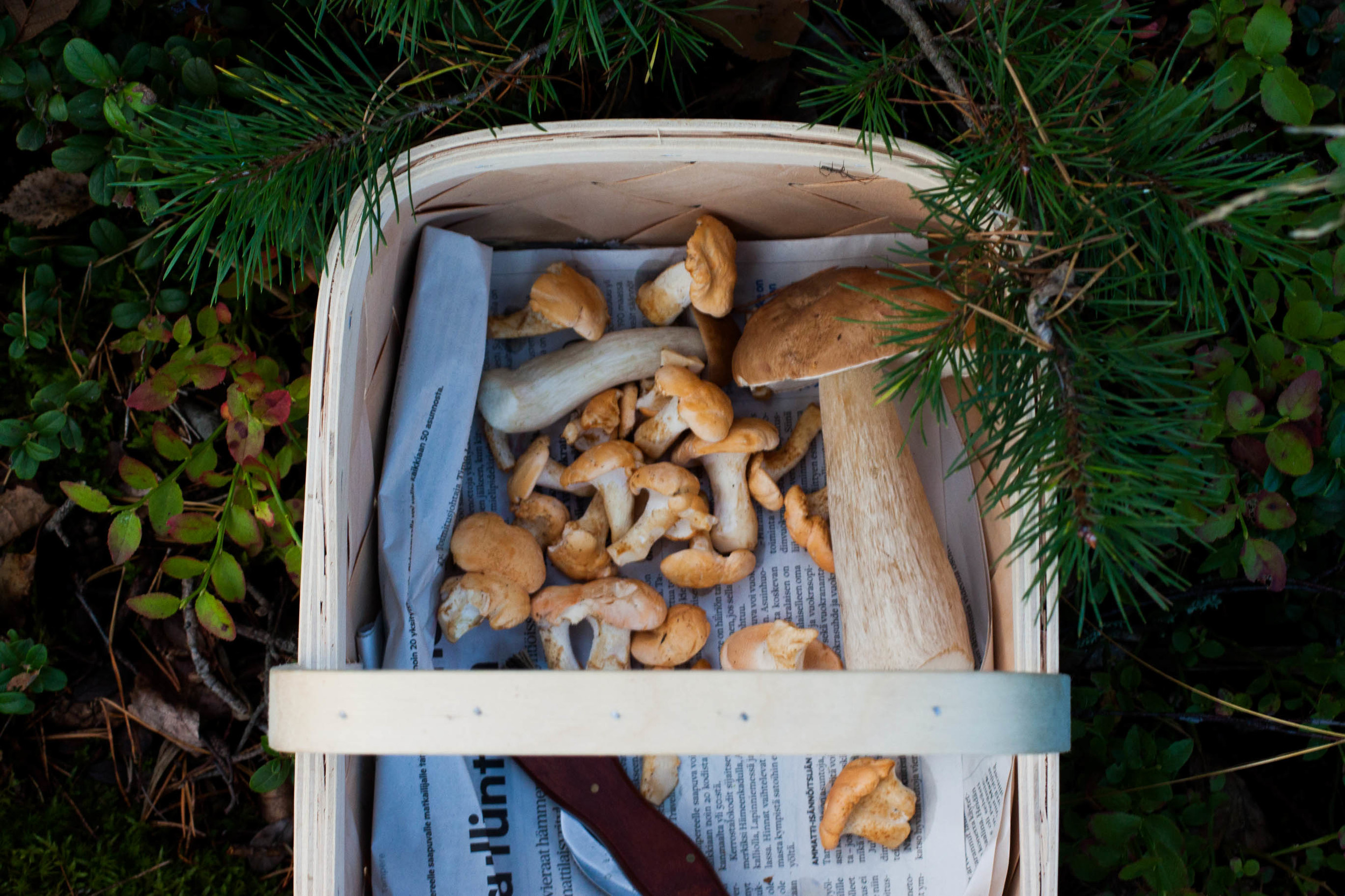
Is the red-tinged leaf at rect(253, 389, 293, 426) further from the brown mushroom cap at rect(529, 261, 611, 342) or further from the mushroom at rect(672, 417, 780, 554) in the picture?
the mushroom at rect(672, 417, 780, 554)

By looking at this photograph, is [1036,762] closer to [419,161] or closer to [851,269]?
[851,269]

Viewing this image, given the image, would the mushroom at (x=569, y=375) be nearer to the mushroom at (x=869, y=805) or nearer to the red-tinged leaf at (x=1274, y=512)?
the mushroom at (x=869, y=805)

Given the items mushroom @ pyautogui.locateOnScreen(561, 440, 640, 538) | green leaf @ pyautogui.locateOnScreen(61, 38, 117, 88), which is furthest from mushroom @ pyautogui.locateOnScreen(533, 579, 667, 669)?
green leaf @ pyautogui.locateOnScreen(61, 38, 117, 88)

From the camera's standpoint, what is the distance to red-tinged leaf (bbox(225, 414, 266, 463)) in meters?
1.42

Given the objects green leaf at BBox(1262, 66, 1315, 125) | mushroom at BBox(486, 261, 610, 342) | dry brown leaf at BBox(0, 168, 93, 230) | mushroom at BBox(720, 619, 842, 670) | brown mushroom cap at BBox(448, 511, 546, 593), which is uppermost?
dry brown leaf at BBox(0, 168, 93, 230)

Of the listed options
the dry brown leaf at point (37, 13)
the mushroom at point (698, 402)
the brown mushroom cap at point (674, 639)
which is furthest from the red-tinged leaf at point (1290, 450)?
the dry brown leaf at point (37, 13)

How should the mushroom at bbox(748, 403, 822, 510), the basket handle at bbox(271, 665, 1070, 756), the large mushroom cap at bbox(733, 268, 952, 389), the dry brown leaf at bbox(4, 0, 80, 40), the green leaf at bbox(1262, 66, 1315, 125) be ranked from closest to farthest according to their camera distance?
the basket handle at bbox(271, 665, 1070, 756) < the green leaf at bbox(1262, 66, 1315, 125) < the large mushroom cap at bbox(733, 268, 952, 389) < the dry brown leaf at bbox(4, 0, 80, 40) < the mushroom at bbox(748, 403, 822, 510)

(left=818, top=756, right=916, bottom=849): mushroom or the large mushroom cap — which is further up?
the large mushroom cap

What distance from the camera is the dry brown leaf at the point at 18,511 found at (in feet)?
5.21

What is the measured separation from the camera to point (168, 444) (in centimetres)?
147

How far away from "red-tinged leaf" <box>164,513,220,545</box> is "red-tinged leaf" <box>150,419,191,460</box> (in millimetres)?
106

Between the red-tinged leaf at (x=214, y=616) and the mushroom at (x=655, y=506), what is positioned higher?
the mushroom at (x=655, y=506)

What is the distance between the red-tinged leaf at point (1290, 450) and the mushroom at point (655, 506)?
928 mm

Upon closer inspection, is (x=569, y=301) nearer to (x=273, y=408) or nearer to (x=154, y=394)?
(x=273, y=408)
